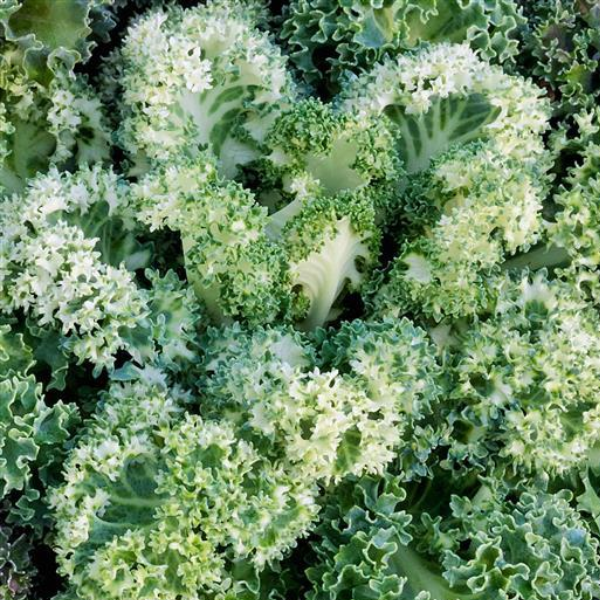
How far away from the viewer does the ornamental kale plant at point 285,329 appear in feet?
7.01

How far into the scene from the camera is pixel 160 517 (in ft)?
6.79

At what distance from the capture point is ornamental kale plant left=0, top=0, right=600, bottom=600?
2137 millimetres

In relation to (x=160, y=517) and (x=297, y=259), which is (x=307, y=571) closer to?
(x=160, y=517)

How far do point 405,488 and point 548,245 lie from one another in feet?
2.47

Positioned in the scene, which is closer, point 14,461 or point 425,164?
point 14,461

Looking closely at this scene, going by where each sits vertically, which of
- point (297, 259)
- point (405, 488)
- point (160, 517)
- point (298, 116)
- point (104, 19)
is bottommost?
point (405, 488)

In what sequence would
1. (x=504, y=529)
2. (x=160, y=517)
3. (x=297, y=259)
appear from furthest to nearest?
(x=297, y=259) → (x=504, y=529) → (x=160, y=517)

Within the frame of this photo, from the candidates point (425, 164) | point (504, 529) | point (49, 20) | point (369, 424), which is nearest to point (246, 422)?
point (369, 424)

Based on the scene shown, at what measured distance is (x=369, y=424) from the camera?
214 centimetres

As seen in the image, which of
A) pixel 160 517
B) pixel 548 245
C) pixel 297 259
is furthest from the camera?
pixel 548 245

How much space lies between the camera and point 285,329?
2.35 metres

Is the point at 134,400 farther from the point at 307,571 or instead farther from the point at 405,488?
the point at 405,488

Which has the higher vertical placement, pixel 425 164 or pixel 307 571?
pixel 425 164

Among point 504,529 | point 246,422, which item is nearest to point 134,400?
point 246,422
